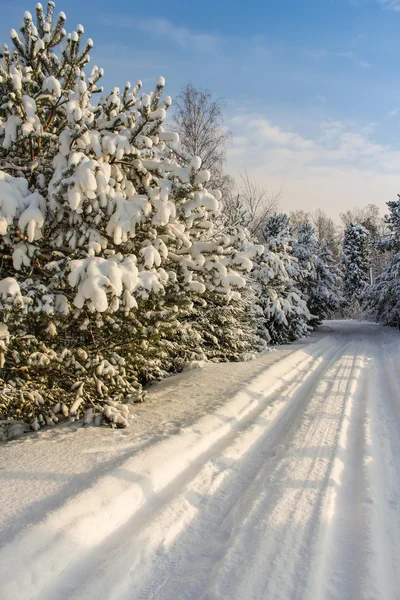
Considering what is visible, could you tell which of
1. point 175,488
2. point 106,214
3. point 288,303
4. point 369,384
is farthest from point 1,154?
point 288,303

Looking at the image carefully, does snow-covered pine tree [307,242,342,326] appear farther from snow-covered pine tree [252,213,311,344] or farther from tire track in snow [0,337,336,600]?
tire track in snow [0,337,336,600]

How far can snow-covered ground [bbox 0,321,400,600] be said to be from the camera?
2539 mm

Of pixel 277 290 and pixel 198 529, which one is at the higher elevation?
pixel 277 290

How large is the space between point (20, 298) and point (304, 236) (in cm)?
2401

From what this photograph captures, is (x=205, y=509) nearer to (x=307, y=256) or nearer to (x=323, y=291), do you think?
(x=307, y=256)

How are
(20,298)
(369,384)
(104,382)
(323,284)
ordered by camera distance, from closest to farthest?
(20,298) → (104,382) → (369,384) → (323,284)

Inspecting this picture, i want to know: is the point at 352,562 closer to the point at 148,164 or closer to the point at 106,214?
the point at 106,214

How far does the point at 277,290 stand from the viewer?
17.1m

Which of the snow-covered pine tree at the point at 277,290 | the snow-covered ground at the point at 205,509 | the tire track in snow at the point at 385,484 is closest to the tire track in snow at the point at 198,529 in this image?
the snow-covered ground at the point at 205,509

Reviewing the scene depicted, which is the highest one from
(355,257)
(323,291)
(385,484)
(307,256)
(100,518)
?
(355,257)

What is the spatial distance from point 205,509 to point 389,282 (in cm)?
2172

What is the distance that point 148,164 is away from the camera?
18.0ft

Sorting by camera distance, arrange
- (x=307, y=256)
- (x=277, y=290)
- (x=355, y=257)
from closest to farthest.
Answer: (x=277, y=290)
(x=307, y=256)
(x=355, y=257)

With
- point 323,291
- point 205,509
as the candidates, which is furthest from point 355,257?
point 205,509
